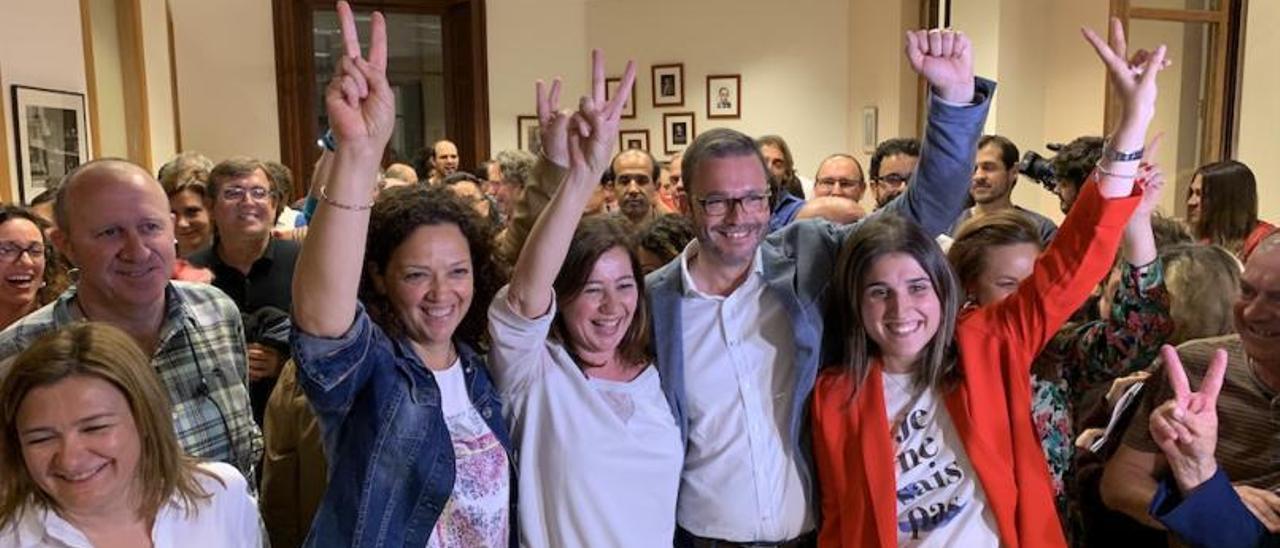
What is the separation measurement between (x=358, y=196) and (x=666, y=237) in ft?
4.31

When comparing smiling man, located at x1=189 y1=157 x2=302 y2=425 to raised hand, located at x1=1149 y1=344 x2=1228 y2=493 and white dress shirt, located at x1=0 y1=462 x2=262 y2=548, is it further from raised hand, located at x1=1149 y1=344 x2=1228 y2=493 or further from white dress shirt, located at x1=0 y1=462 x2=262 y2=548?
Result: raised hand, located at x1=1149 y1=344 x2=1228 y2=493

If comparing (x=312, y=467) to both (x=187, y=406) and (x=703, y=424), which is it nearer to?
(x=187, y=406)

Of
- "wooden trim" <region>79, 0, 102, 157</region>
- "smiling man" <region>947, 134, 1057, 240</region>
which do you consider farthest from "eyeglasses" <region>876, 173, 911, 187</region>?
"wooden trim" <region>79, 0, 102, 157</region>

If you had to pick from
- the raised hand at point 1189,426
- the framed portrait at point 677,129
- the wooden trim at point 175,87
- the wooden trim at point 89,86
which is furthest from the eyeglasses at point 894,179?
the wooden trim at point 175,87

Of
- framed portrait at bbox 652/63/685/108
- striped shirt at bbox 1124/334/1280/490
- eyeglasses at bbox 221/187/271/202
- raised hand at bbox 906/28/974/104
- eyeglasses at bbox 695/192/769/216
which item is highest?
framed portrait at bbox 652/63/685/108

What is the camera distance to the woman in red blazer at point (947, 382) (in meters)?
1.68

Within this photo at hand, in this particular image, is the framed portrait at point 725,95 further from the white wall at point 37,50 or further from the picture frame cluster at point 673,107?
the white wall at point 37,50

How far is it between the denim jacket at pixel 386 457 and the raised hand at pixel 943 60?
40.1 inches

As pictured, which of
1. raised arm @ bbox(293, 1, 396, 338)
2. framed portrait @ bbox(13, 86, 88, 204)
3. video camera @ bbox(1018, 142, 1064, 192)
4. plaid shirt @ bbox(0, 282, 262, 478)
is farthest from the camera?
video camera @ bbox(1018, 142, 1064, 192)

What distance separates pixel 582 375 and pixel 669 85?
6.58 metres

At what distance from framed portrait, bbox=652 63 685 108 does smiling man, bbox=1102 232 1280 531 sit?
21.5 feet

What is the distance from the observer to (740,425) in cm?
180

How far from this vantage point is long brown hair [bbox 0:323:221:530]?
139cm

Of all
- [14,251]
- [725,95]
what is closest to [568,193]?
[14,251]
